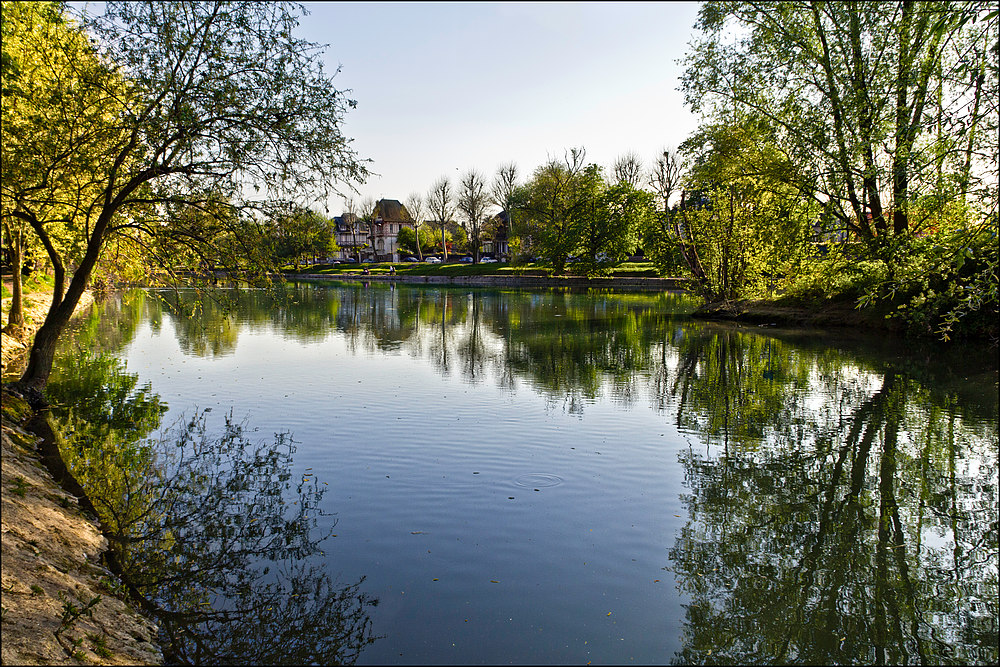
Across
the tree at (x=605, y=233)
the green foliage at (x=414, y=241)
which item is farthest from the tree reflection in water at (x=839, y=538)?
the green foliage at (x=414, y=241)

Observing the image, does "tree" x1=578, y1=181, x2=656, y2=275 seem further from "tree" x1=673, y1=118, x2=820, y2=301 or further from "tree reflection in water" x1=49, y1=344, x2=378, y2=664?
"tree reflection in water" x1=49, y1=344, x2=378, y2=664

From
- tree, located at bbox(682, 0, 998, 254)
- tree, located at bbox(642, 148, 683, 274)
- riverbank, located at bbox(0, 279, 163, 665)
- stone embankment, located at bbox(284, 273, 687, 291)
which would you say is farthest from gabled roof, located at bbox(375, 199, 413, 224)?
riverbank, located at bbox(0, 279, 163, 665)

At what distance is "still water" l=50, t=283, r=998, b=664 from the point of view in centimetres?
615

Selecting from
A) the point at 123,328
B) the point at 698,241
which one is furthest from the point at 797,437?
the point at 123,328

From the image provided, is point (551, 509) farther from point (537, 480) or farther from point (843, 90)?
point (843, 90)

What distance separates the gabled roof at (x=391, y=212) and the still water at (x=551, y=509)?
117319mm

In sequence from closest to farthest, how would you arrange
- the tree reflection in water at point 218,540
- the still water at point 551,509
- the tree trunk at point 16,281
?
the tree reflection in water at point 218,540, the still water at point 551,509, the tree trunk at point 16,281

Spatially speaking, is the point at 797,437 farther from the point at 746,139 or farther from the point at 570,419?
the point at 746,139

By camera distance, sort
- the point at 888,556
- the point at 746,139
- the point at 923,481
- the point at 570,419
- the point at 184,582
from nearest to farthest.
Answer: the point at 184,582 → the point at 888,556 → the point at 923,481 → the point at 570,419 → the point at 746,139

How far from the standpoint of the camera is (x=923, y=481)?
405 inches

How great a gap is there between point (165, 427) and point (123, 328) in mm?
20732

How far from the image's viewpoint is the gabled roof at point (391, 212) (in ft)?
441

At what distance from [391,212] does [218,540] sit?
13146 centimetres

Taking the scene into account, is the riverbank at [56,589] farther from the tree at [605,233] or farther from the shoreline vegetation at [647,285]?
the tree at [605,233]
